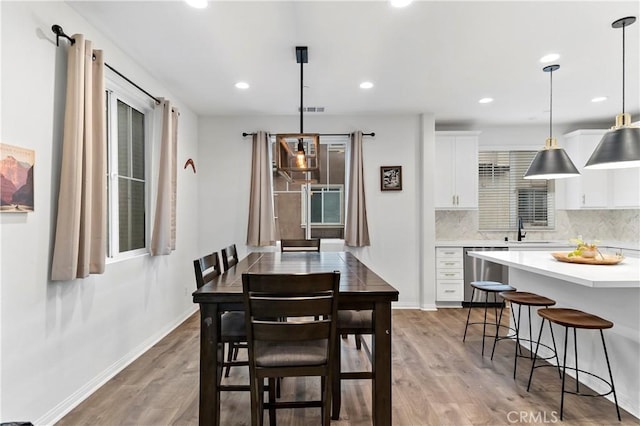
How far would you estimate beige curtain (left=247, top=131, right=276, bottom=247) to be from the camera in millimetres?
4578

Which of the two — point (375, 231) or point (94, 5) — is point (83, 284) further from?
point (375, 231)

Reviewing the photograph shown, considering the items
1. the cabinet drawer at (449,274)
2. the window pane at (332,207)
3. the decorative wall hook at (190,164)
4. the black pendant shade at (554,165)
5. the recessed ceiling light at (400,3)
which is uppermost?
the recessed ceiling light at (400,3)

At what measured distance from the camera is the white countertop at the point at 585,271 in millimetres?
1961

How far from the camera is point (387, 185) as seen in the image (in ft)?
15.6

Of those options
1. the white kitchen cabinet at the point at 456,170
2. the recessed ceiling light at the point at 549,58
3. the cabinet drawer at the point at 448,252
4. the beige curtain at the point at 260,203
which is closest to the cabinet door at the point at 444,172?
the white kitchen cabinet at the point at 456,170

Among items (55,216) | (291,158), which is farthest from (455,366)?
(55,216)

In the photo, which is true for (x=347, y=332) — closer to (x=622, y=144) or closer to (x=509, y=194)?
(x=622, y=144)

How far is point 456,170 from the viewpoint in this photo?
4883 mm

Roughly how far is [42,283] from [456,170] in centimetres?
474

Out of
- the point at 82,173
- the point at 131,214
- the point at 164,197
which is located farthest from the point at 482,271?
the point at 82,173

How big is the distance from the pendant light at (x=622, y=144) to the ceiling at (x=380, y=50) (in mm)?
494

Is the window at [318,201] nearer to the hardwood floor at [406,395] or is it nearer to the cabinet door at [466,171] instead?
the cabinet door at [466,171]

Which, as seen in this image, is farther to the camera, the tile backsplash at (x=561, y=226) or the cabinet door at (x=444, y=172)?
the tile backsplash at (x=561, y=226)

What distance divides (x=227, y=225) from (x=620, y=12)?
444cm
